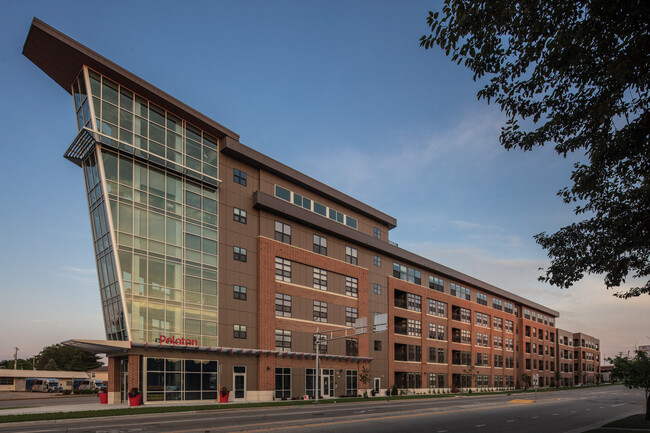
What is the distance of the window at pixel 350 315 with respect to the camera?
54.3 metres

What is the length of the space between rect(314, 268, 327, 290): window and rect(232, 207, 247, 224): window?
395 inches

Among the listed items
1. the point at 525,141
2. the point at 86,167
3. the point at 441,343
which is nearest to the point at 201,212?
the point at 86,167

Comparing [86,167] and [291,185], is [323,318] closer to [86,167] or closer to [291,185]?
[291,185]

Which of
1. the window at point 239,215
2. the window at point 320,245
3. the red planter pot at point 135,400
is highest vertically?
the window at point 239,215

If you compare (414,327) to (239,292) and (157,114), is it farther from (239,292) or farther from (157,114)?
(157,114)

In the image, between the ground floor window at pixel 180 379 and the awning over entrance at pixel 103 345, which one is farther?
the ground floor window at pixel 180 379

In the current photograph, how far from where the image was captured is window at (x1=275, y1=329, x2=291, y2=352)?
4547cm

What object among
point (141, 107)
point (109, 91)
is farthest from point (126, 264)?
point (109, 91)

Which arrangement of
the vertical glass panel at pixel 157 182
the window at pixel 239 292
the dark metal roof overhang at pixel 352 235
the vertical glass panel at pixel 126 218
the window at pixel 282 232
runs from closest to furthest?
the vertical glass panel at pixel 126 218
the vertical glass panel at pixel 157 182
the window at pixel 239 292
the dark metal roof overhang at pixel 352 235
the window at pixel 282 232

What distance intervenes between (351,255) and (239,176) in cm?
1752

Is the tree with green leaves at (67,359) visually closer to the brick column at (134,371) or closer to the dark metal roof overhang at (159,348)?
the dark metal roof overhang at (159,348)

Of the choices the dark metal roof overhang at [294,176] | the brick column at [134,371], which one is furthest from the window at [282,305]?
the brick column at [134,371]

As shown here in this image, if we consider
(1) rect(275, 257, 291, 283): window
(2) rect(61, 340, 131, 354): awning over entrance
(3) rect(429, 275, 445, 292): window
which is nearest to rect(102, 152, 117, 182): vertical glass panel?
(2) rect(61, 340, 131, 354): awning over entrance

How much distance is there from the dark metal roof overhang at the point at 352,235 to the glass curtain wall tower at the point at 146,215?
579 centimetres
